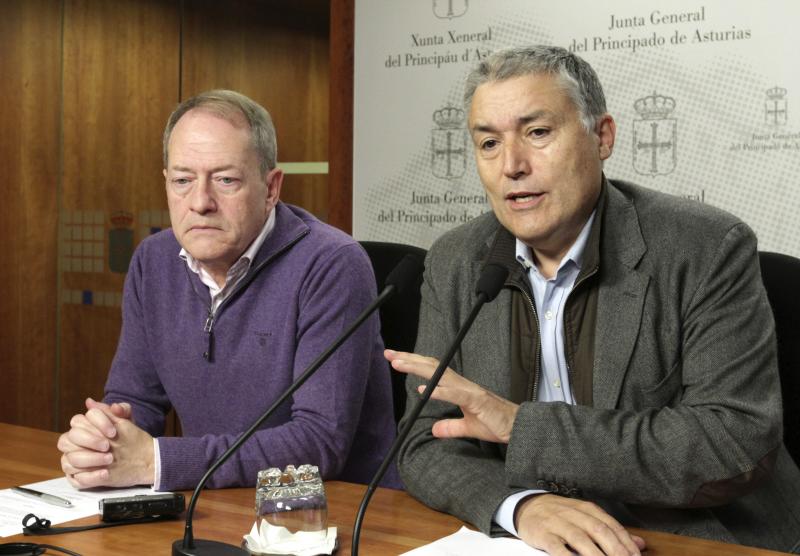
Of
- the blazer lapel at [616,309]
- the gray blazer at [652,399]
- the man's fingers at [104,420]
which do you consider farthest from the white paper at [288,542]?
the blazer lapel at [616,309]

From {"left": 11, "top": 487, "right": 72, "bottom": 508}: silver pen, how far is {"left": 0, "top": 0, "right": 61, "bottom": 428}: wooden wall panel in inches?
122

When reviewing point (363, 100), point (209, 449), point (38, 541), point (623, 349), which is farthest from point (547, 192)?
point (363, 100)

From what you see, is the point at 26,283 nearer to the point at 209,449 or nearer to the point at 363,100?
the point at 363,100

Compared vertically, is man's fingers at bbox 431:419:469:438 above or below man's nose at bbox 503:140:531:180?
below

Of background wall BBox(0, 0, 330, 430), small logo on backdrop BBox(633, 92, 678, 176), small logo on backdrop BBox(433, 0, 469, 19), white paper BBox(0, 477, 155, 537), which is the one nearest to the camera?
white paper BBox(0, 477, 155, 537)

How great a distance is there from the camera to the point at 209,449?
173cm

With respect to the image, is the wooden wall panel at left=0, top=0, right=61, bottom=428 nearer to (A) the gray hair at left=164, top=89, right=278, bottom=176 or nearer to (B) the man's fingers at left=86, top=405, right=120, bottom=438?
(A) the gray hair at left=164, top=89, right=278, bottom=176

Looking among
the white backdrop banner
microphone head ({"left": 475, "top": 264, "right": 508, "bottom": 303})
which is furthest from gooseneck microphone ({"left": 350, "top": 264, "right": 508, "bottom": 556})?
the white backdrop banner

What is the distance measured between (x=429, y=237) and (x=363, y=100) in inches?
23.0

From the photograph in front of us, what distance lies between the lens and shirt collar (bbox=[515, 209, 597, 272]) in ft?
5.99

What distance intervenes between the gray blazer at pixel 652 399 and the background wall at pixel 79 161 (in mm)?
2680

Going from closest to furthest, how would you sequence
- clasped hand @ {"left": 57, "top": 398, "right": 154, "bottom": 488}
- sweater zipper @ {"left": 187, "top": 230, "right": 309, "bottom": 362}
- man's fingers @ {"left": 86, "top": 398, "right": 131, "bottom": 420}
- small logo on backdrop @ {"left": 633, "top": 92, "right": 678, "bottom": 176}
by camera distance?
1. clasped hand @ {"left": 57, "top": 398, "right": 154, "bottom": 488}
2. man's fingers @ {"left": 86, "top": 398, "right": 131, "bottom": 420}
3. sweater zipper @ {"left": 187, "top": 230, "right": 309, "bottom": 362}
4. small logo on backdrop @ {"left": 633, "top": 92, "right": 678, "bottom": 176}

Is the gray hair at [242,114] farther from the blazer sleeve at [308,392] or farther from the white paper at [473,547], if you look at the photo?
the white paper at [473,547]

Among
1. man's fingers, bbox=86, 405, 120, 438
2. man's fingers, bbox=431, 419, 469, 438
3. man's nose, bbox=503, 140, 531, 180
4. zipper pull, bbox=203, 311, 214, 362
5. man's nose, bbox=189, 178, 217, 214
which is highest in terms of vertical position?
man's nose, bbox=503, 140, 531, 180
